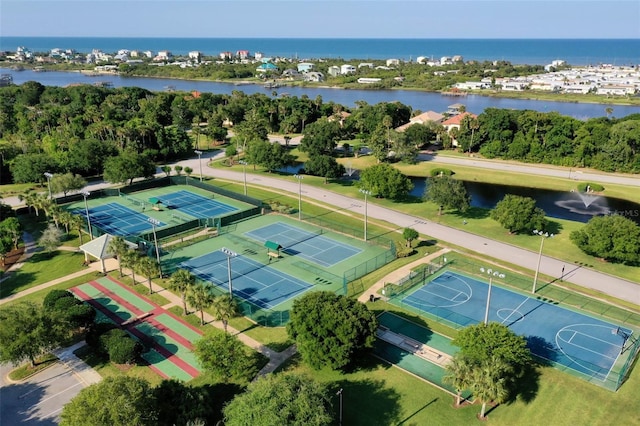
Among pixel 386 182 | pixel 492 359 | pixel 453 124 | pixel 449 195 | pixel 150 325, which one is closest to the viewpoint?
pixel 492 359

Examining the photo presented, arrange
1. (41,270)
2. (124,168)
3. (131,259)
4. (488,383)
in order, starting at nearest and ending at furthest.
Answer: (488,383) → (131,259) → (41,270) → (124,168)

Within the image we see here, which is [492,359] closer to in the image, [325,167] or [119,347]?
[119,347]

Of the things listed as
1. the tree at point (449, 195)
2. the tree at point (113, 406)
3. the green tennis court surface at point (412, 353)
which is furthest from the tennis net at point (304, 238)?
the tree at point (113, 406)

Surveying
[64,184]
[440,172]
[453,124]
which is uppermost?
[453,124]

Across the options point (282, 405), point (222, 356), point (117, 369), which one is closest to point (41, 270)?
point (117, 369)

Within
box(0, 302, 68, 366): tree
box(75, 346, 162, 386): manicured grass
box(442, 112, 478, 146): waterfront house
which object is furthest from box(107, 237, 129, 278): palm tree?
box(442, 112, 478, 146): waterfront house

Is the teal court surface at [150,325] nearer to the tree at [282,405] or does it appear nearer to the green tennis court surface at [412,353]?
the tree at [282,405]
